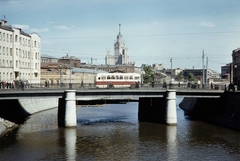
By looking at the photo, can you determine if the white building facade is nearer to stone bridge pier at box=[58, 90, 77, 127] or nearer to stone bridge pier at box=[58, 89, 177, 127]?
stone bridge pier at box=[58, 89, 177, 127]

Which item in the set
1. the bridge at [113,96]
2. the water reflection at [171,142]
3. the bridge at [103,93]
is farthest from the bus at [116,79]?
the water reflection at [171,142]

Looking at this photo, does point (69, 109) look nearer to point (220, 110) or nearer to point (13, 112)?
point (13, 112)

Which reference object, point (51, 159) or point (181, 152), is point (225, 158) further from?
point (51, 159)

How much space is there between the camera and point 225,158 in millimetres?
39562

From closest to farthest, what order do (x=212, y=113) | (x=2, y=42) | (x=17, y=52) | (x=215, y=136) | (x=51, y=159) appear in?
1. (x=51, y=159)
2. (x=215, y=136)
3. (x=212, y=113)
4. (x=2, y=42)
5. (x=17, y=52)

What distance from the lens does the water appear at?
40.6 meters

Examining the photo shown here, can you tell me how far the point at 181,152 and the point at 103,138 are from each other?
12747 millimetres

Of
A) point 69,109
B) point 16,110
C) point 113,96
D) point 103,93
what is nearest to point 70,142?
point 69,109

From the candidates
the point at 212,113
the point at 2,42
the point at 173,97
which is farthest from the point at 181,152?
the point at 2,42

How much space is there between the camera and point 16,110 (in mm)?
71875

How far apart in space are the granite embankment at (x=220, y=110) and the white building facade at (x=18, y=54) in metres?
45.1

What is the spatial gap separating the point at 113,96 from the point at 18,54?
42833mm

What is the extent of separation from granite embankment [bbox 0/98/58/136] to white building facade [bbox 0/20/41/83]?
1081 cm

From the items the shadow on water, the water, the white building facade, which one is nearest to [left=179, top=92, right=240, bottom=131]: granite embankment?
the water
